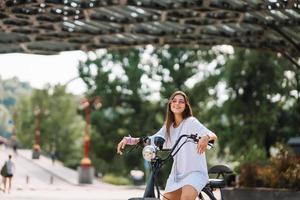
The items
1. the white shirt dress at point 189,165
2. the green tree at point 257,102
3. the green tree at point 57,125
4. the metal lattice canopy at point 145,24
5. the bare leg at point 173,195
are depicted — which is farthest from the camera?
the green tree at point 57,125

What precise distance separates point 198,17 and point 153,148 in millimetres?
21252

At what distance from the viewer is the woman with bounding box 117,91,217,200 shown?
553 cm

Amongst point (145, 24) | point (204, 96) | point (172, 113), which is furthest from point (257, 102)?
point (172, 113)

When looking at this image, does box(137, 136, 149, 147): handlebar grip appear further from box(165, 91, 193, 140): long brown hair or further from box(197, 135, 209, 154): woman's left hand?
box(197, 135, 209, 154): woman's left hand

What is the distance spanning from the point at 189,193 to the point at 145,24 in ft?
75.3

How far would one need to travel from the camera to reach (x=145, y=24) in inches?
1105

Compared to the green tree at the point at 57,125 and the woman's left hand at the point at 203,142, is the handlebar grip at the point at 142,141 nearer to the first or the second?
the woman's left hand at the point at 203,142

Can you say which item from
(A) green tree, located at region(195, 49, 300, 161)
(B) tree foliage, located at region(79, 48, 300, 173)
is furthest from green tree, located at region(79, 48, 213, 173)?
(A) green tree, located at region(195, 49, 300, 161)

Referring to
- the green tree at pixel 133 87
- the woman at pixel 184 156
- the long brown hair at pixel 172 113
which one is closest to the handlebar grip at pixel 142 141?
the woman at pixel 184 156

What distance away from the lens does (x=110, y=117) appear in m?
59.6

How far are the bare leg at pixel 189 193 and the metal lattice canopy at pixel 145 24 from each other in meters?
17.8

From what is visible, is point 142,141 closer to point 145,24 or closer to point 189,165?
point 189,165

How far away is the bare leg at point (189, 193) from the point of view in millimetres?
5469

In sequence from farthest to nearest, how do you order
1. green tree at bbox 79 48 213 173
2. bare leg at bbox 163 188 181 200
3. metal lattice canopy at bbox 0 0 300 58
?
green tree at bbox 79 48 213 173 → metal lattice canopy at bbox 0 0 300 58 → bare leg at bbox 163 188 181 200
